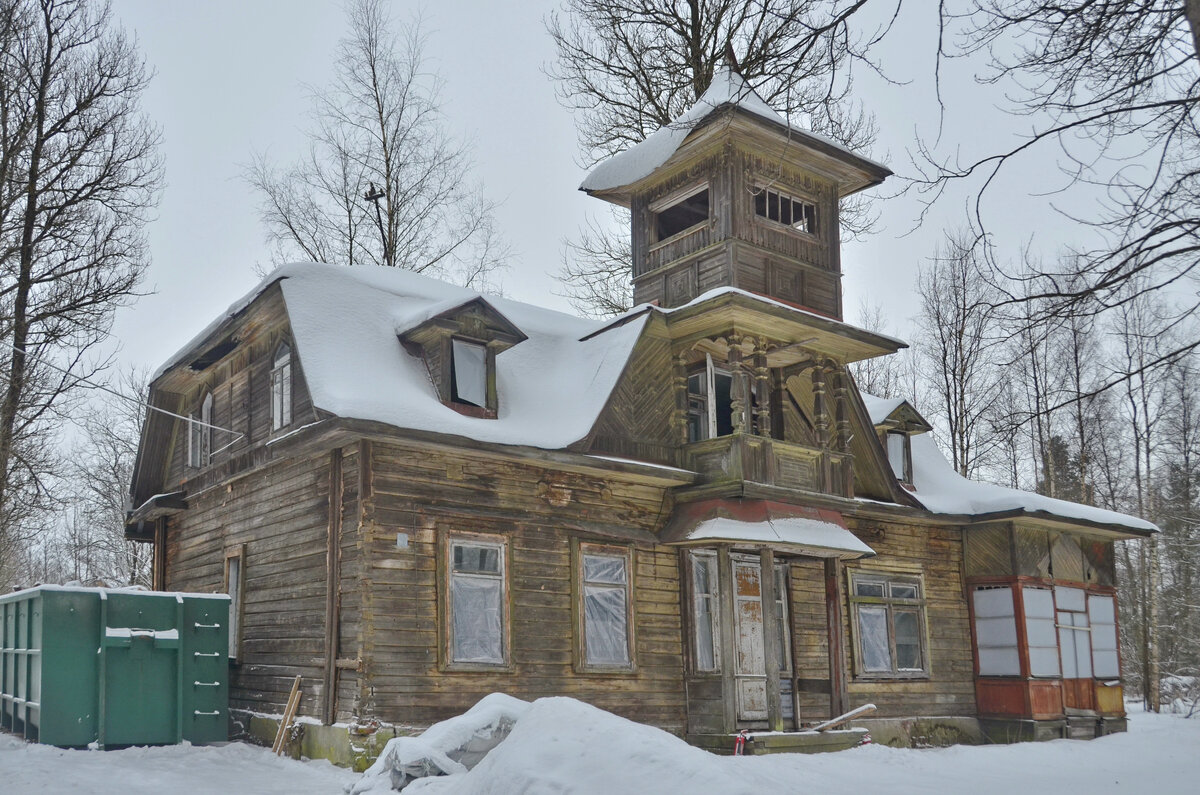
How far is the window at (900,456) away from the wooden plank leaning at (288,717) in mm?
12240

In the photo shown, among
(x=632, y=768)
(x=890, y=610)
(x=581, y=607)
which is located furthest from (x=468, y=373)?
(x=890, y=610)

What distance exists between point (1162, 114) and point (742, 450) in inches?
361

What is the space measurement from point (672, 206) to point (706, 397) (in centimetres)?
366

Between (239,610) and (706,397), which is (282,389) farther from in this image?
(706,397)

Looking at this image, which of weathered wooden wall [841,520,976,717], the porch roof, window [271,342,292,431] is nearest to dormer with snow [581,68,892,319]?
the porch roof

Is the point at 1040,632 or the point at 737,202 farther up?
the point at 737,202

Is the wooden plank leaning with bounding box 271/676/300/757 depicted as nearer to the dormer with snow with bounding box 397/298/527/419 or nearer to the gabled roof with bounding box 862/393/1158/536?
the dormer with snow with bounding box 397/298/527/419

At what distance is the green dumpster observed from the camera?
13.0 m

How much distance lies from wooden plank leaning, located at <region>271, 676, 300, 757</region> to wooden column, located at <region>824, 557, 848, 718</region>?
8604 millimetres

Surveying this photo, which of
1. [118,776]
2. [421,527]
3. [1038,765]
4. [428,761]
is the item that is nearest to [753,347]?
[421,527]

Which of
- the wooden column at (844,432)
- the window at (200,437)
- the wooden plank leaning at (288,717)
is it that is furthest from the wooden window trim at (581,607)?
the window at (200,437)

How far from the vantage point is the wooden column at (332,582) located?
42.9 feet

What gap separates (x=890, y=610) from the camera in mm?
19453

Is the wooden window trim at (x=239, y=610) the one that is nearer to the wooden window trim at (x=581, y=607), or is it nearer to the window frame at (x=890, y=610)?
the wooden window trim at (x=581, y=607)
